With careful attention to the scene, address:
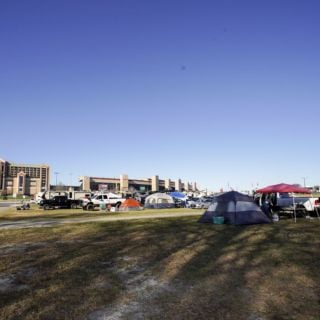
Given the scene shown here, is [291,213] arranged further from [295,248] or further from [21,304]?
[21,304]

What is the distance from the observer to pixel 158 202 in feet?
152

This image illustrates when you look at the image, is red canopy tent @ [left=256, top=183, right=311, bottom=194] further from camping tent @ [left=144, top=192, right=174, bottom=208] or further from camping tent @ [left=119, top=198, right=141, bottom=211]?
camping tent @ [left=144, top=192, right=174, bottom=208]

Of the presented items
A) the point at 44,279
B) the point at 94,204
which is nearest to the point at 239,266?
the point at 44,279

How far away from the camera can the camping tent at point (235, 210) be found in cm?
1959

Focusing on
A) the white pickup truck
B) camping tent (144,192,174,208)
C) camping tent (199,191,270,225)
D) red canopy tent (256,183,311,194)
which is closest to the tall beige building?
the white pickup truck

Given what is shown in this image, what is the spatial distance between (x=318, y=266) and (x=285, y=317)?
393 centimetres

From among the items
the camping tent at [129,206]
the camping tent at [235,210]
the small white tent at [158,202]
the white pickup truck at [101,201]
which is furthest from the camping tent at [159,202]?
the camping tent at [235,210]

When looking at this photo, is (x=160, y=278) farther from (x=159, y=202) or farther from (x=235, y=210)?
(x=159, y=202)

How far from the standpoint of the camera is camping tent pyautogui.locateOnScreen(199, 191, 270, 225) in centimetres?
1959

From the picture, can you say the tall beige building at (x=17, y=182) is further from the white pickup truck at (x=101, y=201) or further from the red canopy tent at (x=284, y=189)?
the red canopy tent at (x=284, y=189)

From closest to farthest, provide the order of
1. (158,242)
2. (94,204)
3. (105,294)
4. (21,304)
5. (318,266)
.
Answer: (21,304) < (105,294) < (318,266) < (158,242) < (94,204)

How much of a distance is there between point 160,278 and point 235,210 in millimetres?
12133

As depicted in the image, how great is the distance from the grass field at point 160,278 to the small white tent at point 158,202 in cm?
3176

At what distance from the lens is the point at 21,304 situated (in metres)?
6.39
